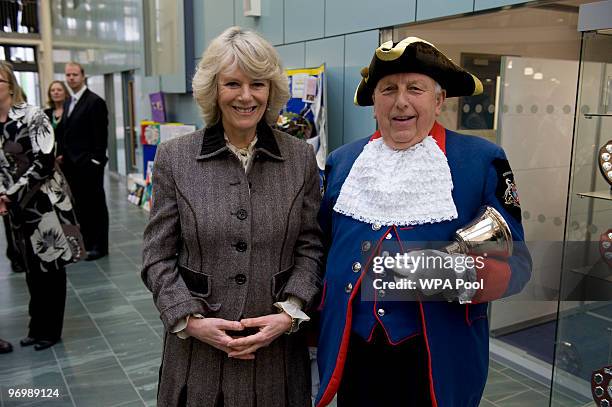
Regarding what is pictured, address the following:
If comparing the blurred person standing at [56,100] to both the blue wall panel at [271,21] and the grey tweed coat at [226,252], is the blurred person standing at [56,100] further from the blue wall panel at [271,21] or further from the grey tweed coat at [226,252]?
the grey tweed coat at [226,252]

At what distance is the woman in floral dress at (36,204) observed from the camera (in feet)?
10.4

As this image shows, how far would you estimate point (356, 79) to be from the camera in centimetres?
425

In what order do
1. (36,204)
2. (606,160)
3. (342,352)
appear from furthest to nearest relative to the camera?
(36,204) → (606,160) → (342,352)

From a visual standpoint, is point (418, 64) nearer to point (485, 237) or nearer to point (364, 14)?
point (485, 237)

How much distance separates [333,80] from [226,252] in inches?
128

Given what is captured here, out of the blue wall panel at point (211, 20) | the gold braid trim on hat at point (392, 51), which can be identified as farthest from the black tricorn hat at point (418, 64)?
the blue wall panel at point (211, 20)

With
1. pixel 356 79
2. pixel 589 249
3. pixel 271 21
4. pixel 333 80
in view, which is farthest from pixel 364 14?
pixel 589 249

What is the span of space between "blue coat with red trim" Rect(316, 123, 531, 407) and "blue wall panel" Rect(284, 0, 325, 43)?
133 inches

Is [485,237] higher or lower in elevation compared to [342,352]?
higher

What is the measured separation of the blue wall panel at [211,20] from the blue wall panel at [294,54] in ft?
4.64

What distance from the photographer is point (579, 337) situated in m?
2.47

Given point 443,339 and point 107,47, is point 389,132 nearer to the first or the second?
point 443,339

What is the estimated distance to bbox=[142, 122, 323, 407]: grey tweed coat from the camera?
1.54 metres

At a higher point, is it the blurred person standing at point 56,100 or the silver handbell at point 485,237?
the blurred person standing at point 56,100
